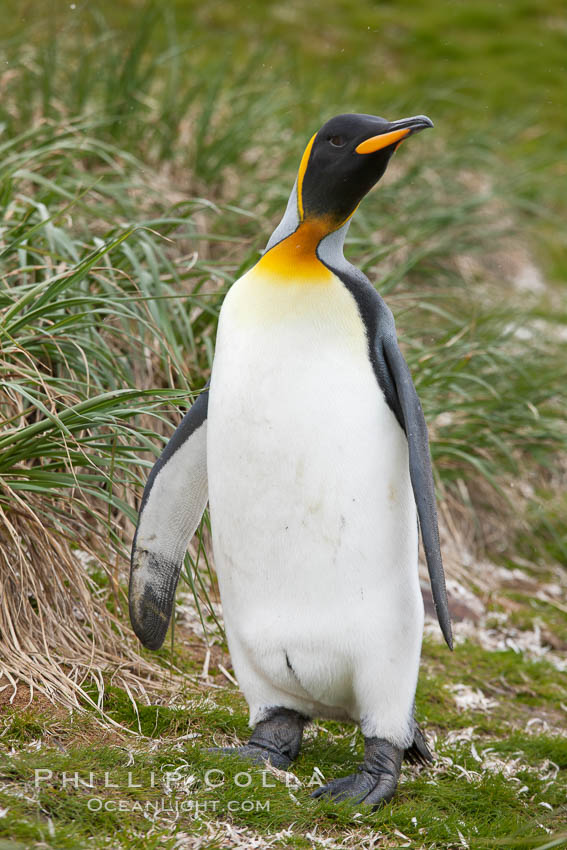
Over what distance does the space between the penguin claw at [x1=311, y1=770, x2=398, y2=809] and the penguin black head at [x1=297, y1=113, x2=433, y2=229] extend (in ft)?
4.59

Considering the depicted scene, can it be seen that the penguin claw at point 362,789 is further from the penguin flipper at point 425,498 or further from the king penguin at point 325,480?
the penguin flipper at point 425,498

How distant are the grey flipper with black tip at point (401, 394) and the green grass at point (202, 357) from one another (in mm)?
619

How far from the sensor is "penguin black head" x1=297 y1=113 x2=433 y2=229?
93.3 inches

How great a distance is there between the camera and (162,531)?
9.04 feet

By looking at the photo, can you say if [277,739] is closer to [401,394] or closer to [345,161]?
[401,394]

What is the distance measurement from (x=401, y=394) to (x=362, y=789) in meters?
0.98

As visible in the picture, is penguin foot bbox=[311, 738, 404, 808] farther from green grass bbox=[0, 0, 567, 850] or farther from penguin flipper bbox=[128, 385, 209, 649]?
penguin flipper bbox=[128, 385, 209, 649]

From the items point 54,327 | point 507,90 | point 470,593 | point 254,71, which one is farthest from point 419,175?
point 507,90

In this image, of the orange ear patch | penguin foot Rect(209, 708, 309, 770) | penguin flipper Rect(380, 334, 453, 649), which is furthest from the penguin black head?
penguin foot Rect(209, 708, 309, 770)

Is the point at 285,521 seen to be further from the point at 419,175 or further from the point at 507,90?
the point at 507,90

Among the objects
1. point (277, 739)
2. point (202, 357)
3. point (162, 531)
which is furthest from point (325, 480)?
point (202, 357)

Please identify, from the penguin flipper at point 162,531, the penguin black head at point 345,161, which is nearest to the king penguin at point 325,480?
the penguin black head at point 345,161

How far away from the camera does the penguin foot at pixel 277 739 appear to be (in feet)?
8.44

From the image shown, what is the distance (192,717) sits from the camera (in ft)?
9.05
